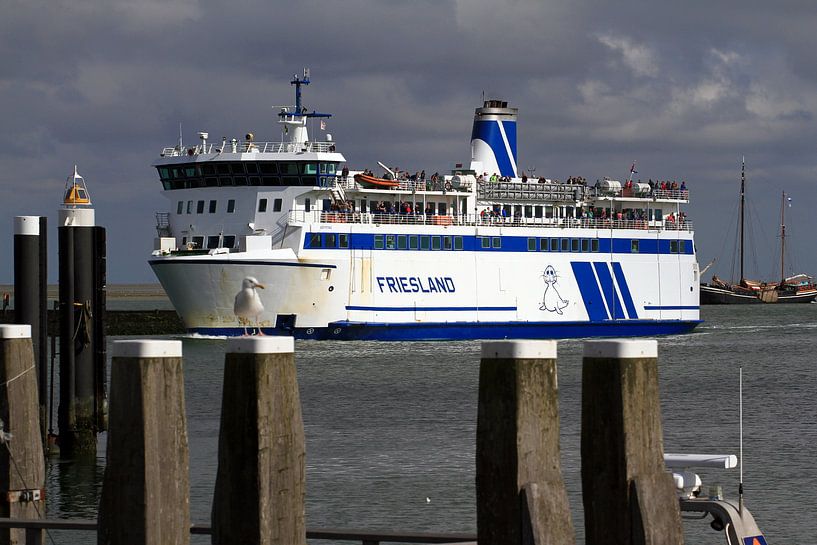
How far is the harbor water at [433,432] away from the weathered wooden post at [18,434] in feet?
13.6

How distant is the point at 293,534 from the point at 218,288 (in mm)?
32623

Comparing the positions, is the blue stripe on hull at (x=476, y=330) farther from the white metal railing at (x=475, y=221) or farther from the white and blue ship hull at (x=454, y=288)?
the white metal railing at (x=475, y=221)

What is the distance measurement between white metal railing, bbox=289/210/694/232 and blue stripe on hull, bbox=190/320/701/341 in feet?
10.6

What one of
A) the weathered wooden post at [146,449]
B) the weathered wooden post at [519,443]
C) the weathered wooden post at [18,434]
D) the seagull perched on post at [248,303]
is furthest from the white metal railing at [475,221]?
the weathered wooden post at [519,443]

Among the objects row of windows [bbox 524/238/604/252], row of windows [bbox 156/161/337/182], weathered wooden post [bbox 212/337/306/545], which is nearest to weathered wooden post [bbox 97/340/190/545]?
weathered wooden post [bbox 212/337/306/545]

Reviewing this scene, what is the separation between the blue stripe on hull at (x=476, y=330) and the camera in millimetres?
42031

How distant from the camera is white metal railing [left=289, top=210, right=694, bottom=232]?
42.6 metres

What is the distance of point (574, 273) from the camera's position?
157ft

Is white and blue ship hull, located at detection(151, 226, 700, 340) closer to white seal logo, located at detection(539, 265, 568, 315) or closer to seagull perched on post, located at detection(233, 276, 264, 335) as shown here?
white seal logo, located at detection(539, 265, 568, 315)

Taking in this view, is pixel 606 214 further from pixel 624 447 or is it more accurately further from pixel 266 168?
pixel 624 447

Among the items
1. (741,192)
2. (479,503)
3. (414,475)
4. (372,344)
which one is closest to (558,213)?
(372,344)

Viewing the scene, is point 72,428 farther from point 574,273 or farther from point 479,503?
point 574,273

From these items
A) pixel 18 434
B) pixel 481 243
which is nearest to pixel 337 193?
pixel 481 243

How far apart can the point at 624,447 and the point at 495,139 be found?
46.3 m
